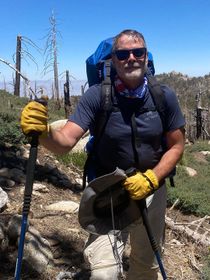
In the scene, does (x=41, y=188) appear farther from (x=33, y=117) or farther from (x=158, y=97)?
(x=33, y=117)

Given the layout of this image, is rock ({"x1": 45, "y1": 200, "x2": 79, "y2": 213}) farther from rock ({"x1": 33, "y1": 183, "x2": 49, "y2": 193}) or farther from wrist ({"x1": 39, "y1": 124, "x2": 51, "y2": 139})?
wrist ({"x1": 39, "y1": 124, "x2": 51, "y2": 139})

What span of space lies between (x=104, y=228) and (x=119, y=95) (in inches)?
42.1

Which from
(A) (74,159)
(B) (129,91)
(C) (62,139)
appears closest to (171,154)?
(B) (129,91)

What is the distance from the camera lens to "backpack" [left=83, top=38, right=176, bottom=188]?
3283mm

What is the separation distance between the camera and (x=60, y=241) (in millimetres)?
5059

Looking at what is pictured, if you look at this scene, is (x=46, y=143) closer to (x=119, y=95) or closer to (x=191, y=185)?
(x=119, y=95)

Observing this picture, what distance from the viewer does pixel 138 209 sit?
356 centimetres

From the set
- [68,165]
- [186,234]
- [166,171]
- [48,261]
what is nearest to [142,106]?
[166,171]

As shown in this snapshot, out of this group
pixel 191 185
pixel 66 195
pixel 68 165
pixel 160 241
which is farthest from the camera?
pixel 191 185

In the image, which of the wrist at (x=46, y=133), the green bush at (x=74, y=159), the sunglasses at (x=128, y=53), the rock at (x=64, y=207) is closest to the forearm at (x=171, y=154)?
the sunglasses at (x=128, y=53)

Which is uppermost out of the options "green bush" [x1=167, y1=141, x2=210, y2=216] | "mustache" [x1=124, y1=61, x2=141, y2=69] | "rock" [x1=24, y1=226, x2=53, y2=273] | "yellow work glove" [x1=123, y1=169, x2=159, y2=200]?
"mustache" [x1=124, y1=61, x2=141, y2=69]

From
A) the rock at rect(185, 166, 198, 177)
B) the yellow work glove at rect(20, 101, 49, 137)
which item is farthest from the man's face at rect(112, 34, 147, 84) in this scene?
the rock at rect(185, 166, 198, 177)

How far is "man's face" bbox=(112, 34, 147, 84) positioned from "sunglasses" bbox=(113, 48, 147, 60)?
0.02 meters

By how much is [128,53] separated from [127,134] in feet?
2.01
